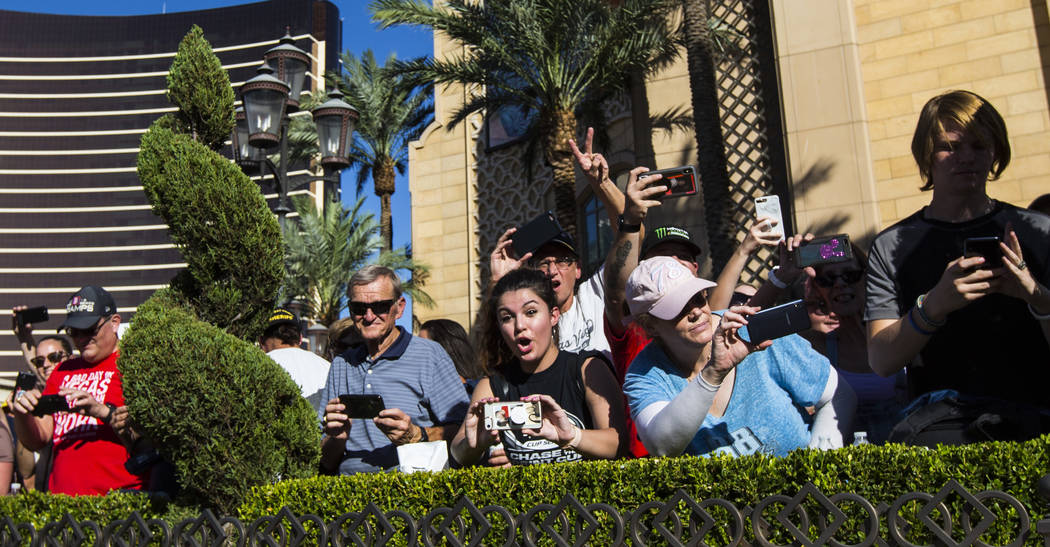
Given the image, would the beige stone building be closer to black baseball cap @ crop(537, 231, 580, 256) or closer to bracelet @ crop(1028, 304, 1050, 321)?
black baseball cap @ crop(537, 231, 580, 256)

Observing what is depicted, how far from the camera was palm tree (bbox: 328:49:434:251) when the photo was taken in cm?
2305

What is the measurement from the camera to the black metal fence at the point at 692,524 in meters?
2.01

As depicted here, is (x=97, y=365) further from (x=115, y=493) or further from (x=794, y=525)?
(x=794, y=525)

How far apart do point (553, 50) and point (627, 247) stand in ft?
36.8

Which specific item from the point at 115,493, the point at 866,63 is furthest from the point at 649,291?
the point at 866,63

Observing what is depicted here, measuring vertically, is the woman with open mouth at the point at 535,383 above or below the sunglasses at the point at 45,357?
below

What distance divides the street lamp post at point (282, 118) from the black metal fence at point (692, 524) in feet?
18.2

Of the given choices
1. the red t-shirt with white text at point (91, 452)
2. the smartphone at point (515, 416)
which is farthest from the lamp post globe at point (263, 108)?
the smartphone at point (515, 416)

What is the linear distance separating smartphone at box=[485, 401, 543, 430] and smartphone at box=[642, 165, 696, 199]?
1.42 metres

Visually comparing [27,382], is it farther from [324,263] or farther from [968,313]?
[324,263]

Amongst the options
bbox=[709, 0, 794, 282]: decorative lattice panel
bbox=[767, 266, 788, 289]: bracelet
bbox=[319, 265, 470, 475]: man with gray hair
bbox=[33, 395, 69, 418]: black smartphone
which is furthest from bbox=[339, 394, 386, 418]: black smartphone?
bbox=[709, 0, 794, 282]: decorative lattice panel

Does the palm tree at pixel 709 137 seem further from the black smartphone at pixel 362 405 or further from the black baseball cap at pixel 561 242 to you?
the black smartphone at pixel 362 405

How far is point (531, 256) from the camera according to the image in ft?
14.3

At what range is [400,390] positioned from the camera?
14.0 ft
